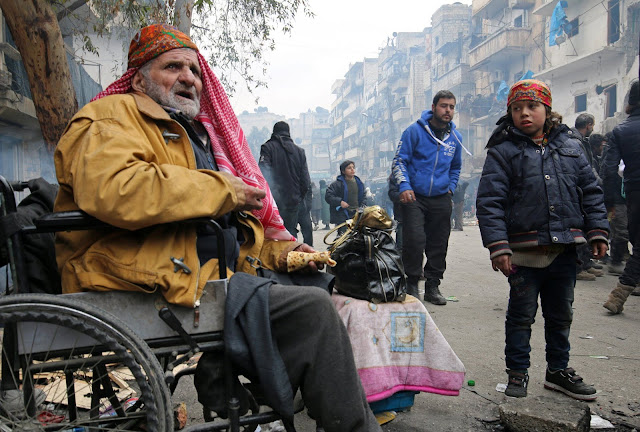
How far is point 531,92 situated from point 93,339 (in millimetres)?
2657

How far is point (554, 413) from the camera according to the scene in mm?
2508

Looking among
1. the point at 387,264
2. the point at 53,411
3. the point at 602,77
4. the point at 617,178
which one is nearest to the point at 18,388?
the point at 53,411

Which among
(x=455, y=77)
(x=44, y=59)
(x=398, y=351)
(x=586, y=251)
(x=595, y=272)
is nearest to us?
(x=398, y=351)

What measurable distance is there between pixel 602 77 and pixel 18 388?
28.9m

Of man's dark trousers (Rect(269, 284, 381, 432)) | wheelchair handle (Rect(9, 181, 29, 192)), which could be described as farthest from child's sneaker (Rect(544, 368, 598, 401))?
wheelchair handle (Rect(9, 181, 29, 192))

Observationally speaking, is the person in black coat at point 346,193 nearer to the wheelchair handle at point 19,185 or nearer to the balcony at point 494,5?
the wheelchair handle at point 19,185

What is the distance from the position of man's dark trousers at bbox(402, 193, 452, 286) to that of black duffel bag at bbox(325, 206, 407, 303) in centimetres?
215

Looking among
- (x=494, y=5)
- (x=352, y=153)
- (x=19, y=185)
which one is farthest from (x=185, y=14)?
(x=352, y=153)

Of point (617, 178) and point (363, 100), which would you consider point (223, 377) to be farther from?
point (363, 100)

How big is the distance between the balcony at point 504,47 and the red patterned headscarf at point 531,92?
35.1 meters

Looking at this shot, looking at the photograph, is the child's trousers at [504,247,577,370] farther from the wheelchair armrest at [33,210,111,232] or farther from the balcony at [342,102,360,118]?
the balcony at [342,102,360,118]

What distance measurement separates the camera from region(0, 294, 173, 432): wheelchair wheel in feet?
5.23

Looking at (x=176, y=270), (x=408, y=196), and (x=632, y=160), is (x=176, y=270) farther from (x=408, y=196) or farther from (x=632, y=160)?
(x=632, y=160)

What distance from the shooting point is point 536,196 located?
9.66 feet
